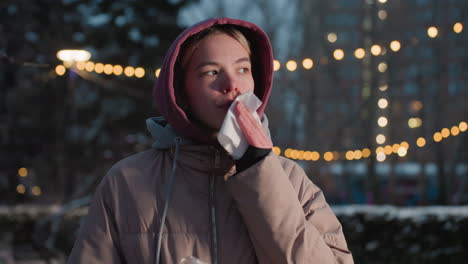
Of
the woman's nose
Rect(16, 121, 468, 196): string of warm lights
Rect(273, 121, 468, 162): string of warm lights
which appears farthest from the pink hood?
Rect(273, 121, 468, 162): string of warm lights

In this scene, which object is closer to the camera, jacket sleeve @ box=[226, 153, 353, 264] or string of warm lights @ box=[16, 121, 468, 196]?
jacket sleeve @ box=[226, 153, 353, 264]

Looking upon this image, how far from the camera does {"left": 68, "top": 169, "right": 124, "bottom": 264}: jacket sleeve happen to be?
202 centimetres

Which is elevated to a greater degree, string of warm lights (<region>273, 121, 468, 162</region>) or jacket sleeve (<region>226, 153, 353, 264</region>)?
jacket sleeve (<region>226, 153, 353, 264</region>)

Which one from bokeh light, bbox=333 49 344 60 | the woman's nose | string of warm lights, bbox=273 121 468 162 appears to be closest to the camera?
the woman's nose

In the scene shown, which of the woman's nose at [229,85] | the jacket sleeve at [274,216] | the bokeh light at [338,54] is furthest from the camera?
the bokeh light at [338,54]

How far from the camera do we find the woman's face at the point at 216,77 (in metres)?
2.14

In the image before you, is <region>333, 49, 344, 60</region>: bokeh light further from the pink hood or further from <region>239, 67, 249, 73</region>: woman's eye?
<region>239, 67, 249, 73</region>: woman's eye

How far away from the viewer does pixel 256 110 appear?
2.18 metres

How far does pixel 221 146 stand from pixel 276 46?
2096 centimetres

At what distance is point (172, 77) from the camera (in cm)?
224

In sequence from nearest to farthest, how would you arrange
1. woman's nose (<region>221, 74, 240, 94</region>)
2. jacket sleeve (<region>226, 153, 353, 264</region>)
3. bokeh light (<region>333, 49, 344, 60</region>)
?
jacket sleeve (<region>226, 153, 353, 264</region>) < woman's nose (<region>221, 74, 240, 94</region>) < bokeh light (<region>333, 49, 344, 60</region>)

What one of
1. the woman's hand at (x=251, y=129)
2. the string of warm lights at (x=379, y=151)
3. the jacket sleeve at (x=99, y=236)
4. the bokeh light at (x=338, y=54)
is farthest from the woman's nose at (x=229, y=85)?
the string of warm lights at (x=379, y=151)

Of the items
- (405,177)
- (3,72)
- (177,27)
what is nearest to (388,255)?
(177,27)

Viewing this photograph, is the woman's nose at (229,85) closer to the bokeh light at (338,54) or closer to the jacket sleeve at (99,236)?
the jacket sleeve at (99,236)
